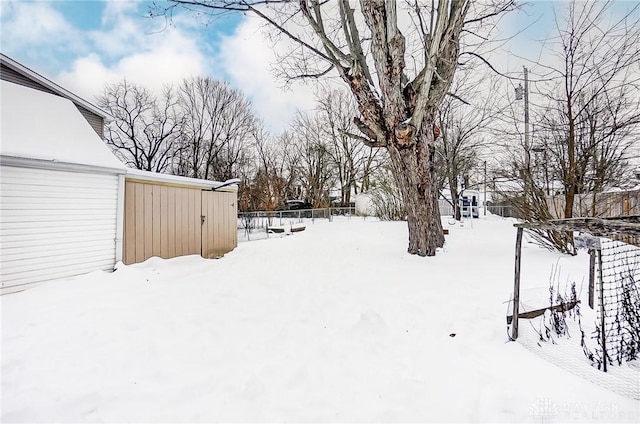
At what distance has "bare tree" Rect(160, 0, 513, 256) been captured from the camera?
169 inches

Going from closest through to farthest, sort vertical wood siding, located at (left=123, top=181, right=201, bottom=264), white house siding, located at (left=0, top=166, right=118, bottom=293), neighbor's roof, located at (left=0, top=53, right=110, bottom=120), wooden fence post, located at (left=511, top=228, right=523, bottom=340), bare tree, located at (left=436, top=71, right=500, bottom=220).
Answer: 1. wooden fence post, located at (left=511, top=228, right=523, bottom=340)
2. white house siding, located at (left=0, top=166, right=118, bottom=293)
3. vertical wood siding, located at (left=123, top=181, right=201, bottom=264)
4. neighbor's roof, located at (left=0, top=53, right=110, bottom=120)
5. bare tree, located at (left=436, top=71, right=500, bottom=220)

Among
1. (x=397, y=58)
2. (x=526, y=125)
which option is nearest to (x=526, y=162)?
(x=526, y=125)

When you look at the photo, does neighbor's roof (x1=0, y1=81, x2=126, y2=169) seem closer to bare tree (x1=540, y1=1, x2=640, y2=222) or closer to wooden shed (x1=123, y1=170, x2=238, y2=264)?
wooden shed (x1=123, y1=170, x2=238, y2=264)

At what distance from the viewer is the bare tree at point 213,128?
66.5ft

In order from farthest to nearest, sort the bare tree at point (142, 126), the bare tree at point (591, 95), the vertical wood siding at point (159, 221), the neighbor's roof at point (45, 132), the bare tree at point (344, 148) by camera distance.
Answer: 1. the bare tree at point (344, 148)
2. the bare tree at point (142, 126)
3. the vertical wood siding at point (159, 221)
4. the bare tree at point (591, 95)
5. the neighbor's roof at point (45, 132)

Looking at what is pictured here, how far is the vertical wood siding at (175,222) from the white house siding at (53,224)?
1.05 feet

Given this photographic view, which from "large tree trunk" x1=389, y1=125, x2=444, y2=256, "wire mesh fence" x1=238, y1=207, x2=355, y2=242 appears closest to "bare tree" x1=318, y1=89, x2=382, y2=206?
"wire mesh fence" x1=238, y1=207, x2=355, y2=242

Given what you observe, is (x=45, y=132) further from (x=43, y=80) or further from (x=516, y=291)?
(x=516, y=291)

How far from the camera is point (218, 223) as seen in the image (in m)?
7.05

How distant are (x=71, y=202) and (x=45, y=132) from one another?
5.19 feet

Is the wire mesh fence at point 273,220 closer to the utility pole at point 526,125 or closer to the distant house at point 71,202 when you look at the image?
the distant house at point 71,202

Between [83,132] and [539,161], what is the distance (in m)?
9.03

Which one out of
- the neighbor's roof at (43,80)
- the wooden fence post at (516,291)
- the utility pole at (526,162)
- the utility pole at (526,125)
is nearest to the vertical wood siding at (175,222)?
the neighbor's roof at (43,80)

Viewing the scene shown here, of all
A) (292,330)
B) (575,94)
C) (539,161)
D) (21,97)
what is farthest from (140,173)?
(575,94)
